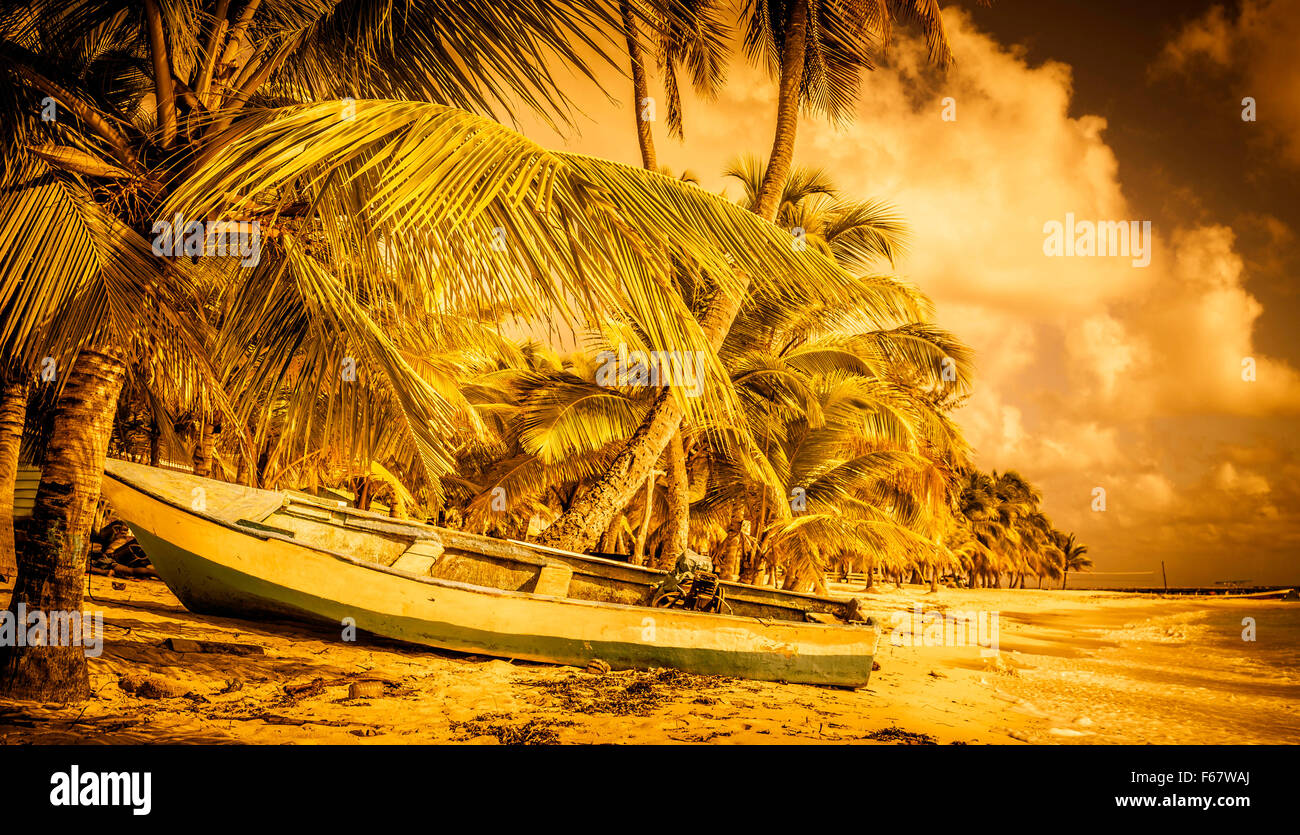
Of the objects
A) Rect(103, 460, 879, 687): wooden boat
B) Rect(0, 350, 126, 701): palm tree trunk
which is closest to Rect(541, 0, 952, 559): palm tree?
Rect(103, 460, 879, 687): wooden boat

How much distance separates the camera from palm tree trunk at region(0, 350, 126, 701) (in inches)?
141

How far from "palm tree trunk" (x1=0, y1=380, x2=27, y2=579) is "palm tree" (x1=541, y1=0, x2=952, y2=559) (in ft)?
21.5

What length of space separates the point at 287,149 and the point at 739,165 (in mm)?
12124

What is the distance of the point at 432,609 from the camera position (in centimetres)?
599

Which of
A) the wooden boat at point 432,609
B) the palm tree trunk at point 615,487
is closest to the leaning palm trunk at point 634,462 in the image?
the palm tree trunk at point 615,487

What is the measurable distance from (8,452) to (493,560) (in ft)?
20.7

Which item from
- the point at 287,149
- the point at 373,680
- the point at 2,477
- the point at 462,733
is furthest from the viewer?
the point at 2,477

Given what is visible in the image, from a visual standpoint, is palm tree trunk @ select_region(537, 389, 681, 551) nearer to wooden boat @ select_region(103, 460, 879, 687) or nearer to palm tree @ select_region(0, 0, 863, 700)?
wooden boat @ select_region(103, 460, 879, 687)

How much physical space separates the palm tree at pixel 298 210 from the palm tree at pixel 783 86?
381 cm

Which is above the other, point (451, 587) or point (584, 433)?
point (584, 433)

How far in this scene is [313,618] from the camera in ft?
20.4

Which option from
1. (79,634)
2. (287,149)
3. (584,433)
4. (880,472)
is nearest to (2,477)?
(79,634)

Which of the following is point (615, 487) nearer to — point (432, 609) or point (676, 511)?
point (432, 609)
